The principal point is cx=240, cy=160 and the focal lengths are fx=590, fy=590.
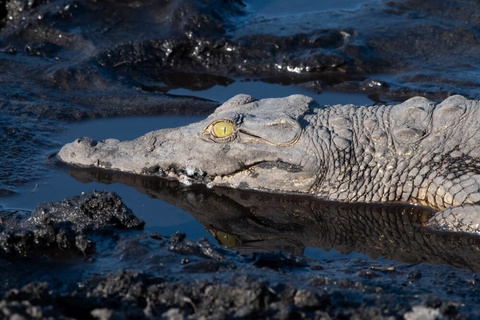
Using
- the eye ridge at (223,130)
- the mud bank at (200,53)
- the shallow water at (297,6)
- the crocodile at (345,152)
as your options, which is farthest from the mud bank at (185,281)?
the shallow water at (297,6)

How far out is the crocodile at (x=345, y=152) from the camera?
199 inches

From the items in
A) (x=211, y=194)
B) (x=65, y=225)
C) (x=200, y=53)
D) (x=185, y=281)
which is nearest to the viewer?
(x=185, y=281)

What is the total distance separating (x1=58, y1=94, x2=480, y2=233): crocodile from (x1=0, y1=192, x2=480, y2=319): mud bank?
0.97 meters

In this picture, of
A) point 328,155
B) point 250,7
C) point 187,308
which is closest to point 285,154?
point 328,155

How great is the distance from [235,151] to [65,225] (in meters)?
1.77

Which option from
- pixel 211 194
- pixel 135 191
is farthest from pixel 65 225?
pixel 211 194

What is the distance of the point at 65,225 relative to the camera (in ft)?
14.0

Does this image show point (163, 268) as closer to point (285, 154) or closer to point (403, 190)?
point (285, 154)

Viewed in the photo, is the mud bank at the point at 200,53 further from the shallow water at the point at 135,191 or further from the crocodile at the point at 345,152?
the crocodile at the point at 345,152

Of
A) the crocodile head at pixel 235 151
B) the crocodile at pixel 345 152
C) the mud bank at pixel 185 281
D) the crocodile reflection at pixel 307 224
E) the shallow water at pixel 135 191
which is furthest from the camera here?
the crocodile head at pixel 235 151

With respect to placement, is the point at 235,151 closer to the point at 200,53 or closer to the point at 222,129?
the point at 222,129

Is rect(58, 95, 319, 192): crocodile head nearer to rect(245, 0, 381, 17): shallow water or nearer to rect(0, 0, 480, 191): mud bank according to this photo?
rect(0, 0, 480, 191): mud bank

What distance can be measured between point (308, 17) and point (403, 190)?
510 centimetres

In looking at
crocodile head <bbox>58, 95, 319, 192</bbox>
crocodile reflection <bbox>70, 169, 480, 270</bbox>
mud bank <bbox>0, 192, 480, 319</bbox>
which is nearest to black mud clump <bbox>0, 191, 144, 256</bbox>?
mud bank <bbox>0, 192, 480, 319</bbox>
